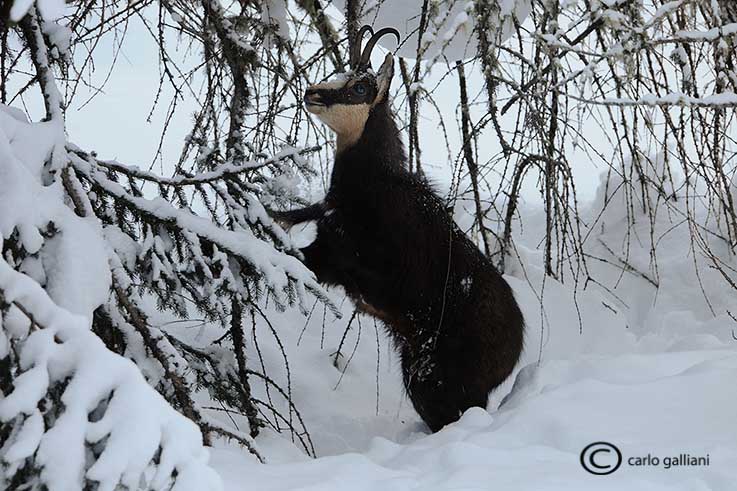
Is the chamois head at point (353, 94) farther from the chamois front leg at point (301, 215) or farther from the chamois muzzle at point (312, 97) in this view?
the chamois front leg at point (301, 215)

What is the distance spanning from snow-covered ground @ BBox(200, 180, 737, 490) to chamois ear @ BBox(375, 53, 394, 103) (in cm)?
131

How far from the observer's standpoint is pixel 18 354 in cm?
153

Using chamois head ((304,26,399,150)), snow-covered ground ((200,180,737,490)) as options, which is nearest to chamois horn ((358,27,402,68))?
chamois head ((304,26,399,150))

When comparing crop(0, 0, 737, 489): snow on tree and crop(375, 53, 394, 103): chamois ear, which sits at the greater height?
crop(375, 53, 394, 103): chamois ear

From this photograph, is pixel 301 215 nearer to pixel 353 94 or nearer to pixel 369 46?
pixel 353 94

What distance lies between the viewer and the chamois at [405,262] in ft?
13.1

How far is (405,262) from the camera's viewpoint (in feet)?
13.2

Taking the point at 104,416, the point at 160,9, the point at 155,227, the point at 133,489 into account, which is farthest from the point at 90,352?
the point at 160,9

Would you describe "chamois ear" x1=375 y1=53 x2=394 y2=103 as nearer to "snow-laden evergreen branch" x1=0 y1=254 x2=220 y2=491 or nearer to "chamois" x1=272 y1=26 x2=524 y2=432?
"chamois" x1=272 y1=26 x2=524 y2=432

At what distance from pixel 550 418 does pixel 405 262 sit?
122 centimetres

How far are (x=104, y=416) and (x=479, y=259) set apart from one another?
2.92 metres

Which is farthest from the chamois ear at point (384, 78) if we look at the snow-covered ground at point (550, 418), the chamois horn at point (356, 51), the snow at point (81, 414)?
the snow at point (81, 414)

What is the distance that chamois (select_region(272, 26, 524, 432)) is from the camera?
400 cm

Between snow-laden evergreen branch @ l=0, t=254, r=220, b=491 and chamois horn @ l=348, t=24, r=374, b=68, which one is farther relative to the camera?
chamois horn @ l=348, t=24, r=374, b=68
